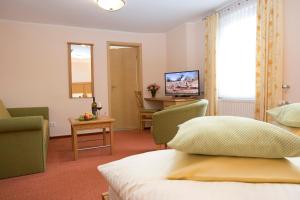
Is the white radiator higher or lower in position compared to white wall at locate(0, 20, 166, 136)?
lower

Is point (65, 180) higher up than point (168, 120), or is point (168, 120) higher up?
point (168, 120)

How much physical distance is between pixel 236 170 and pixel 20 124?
91.7 inches

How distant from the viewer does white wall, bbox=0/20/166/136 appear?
13.9 feet

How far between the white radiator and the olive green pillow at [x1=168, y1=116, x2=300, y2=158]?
2.81m

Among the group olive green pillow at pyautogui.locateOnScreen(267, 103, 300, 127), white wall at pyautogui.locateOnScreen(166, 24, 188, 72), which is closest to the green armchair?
olive green pillow at pyautogui.locateOnScreen(267, 103, 300, 127)

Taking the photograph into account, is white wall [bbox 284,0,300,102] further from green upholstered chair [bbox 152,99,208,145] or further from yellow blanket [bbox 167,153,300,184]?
yellow blanket [bbox 167,153,300,184]

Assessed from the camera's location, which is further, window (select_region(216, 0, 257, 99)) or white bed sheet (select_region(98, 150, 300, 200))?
window (select_region(216, 0, 257, 99))

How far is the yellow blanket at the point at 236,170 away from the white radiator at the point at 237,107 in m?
2.80

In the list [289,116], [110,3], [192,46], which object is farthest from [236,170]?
[192,46]

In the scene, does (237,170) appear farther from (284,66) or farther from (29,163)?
(284,66)

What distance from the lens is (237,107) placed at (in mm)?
3723

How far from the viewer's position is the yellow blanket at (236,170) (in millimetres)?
726

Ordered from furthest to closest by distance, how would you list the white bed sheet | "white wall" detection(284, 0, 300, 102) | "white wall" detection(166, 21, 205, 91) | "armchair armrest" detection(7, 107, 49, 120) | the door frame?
the door frame
"white wall" detection(166, 21, 205, 91)
"armchair armrest" detection(7, 107, 49, 120)
"white wall" detection(284, 0, 300, 102)
the white bed sheet

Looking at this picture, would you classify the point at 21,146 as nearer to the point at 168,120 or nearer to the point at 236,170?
the point at 168,120
